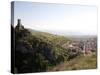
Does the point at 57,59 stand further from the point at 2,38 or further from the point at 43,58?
the point at 2,38

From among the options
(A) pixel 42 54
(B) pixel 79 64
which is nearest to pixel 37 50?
(A) pixel 42 54

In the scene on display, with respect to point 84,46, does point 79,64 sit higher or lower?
lower

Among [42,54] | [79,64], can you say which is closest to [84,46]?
[79,64]

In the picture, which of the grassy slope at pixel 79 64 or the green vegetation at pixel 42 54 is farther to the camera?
the grassy slope at pixel 79 64

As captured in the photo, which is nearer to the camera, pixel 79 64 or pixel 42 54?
pixel 42 54

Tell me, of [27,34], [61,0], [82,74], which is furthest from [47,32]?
[82,74]

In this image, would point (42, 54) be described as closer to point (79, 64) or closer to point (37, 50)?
point (37, 50)

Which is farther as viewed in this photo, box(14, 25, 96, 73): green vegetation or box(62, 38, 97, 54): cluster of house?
box(62, 38, 97, 54): cluster of house

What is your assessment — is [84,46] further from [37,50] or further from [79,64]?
[37,50]
